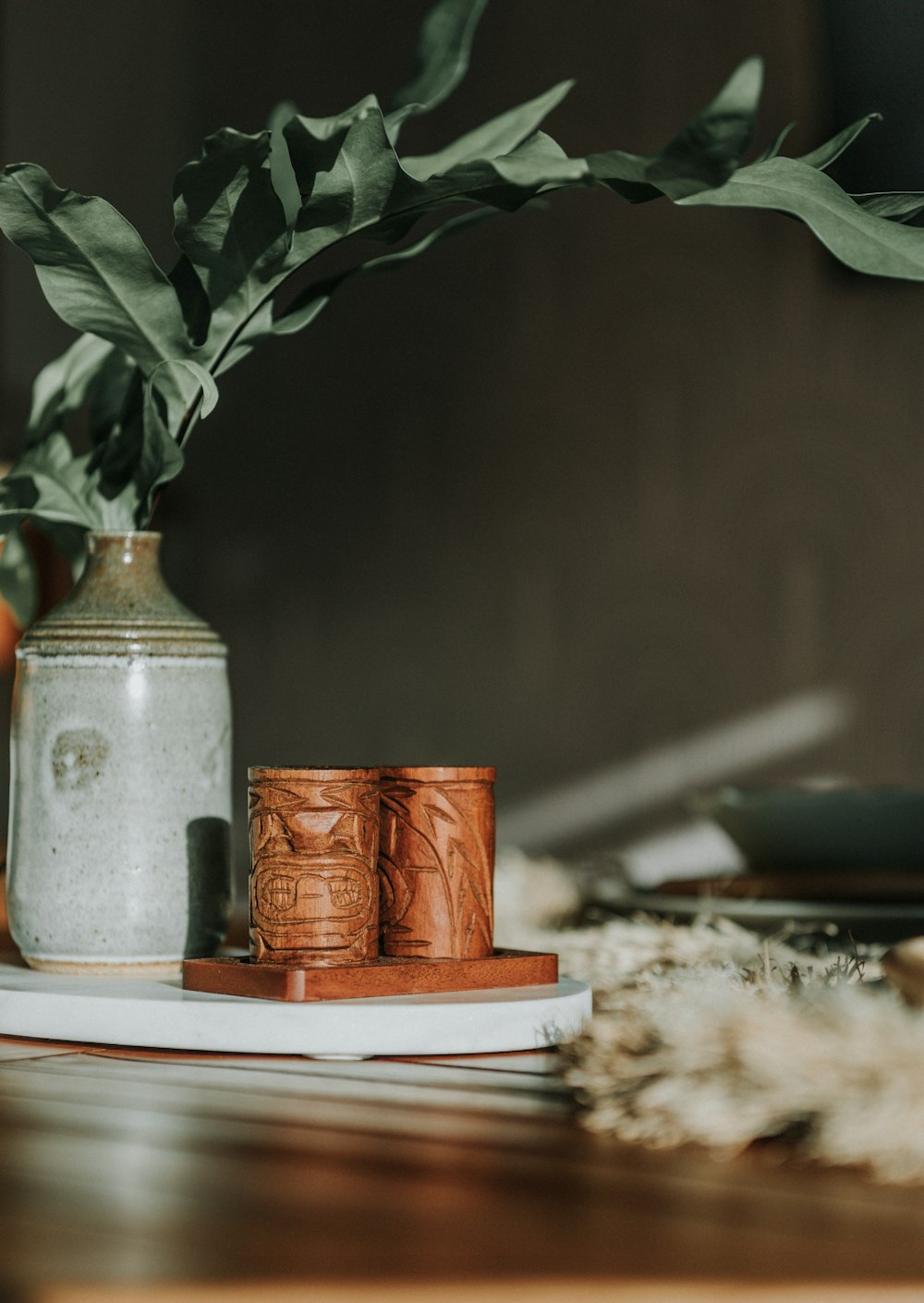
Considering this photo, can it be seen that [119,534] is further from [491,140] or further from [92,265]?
[491,140]

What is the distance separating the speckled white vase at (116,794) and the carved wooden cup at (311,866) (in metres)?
0.13

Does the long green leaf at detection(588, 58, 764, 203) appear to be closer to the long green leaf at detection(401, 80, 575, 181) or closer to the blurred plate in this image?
the long green leaf at detection(401, 80, 575, 181)

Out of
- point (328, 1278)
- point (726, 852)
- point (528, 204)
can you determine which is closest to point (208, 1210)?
point (328, 1278)

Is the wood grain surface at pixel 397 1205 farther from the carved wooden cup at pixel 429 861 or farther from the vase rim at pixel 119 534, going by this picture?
the vase rim at pixel 119 534

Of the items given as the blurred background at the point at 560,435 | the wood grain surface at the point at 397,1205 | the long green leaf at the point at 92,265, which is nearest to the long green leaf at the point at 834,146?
the long green leaf at the point at 92,265

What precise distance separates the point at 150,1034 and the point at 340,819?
5.0 inches

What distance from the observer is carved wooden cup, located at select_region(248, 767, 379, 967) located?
71 centimetres

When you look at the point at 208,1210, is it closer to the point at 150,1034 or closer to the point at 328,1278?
the point at 328,1278

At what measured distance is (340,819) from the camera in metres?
0.71

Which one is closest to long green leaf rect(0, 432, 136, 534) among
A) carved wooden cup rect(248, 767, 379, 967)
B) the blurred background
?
carved wooden cup rect(248, 767, 379, 967)

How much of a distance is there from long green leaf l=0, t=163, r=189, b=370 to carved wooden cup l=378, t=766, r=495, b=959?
0.28 meters

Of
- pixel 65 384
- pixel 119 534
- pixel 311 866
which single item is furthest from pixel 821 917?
pixel 65 384

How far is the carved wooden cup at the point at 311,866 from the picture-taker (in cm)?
71

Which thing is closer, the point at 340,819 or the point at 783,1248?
the point at 783,1248
